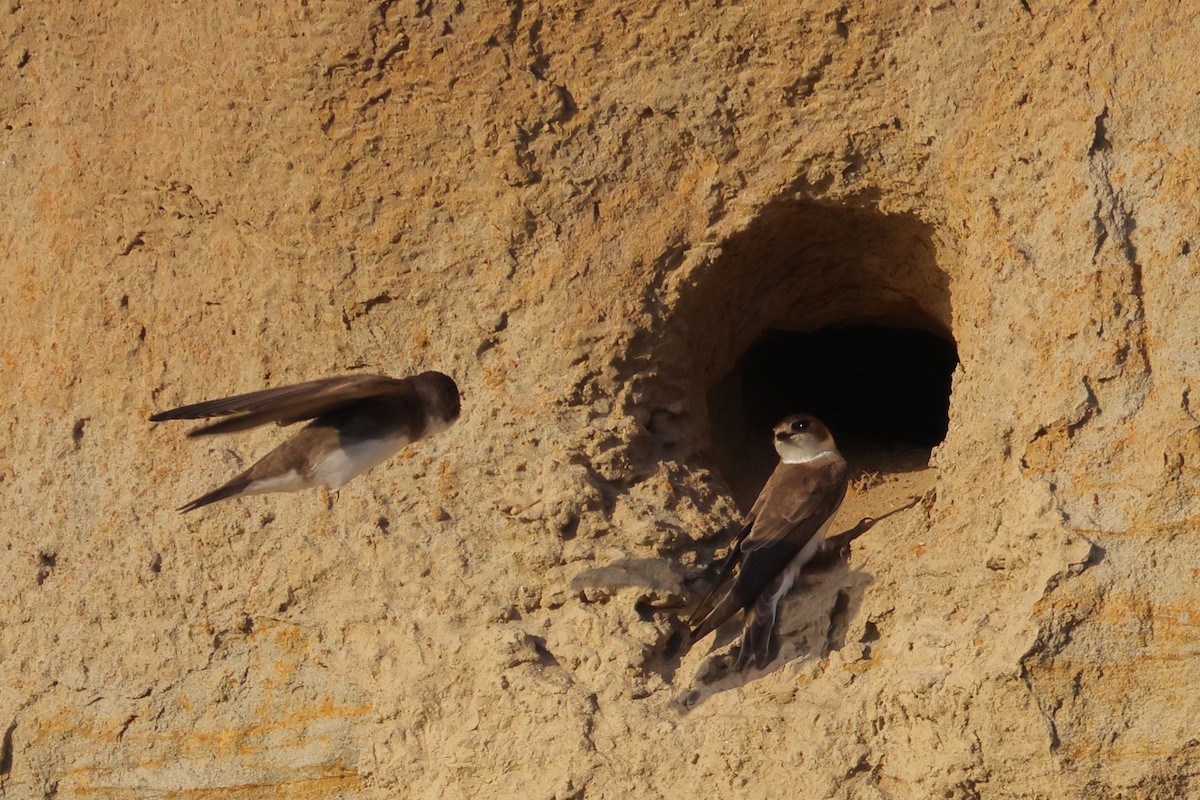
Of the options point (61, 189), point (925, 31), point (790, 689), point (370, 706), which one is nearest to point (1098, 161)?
point (925, 31)

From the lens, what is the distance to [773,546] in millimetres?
3574

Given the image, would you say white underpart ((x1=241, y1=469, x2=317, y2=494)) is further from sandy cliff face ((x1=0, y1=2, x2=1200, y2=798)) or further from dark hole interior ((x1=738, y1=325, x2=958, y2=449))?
dark hole interior ((x1=738, y1=325, x2=958, y2=449))

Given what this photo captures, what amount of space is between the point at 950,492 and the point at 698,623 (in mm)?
590

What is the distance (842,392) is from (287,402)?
97.3 inches

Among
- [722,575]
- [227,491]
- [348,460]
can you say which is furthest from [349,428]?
[722,575]

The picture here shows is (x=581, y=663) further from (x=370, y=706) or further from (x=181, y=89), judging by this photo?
(x=181, y=89)

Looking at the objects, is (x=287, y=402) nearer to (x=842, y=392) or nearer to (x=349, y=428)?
(x=349, y=428)

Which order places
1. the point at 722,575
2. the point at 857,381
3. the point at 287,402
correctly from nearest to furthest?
the point at 287,402
the point at 722,575
the point at 857,381

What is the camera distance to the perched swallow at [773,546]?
344cm

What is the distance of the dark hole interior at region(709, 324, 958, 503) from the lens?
4.64 m

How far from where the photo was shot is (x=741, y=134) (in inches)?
147

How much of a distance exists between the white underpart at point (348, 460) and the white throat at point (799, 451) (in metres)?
1.09

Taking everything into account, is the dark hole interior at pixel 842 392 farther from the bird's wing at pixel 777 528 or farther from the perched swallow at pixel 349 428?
the perched swallow at pixel 349 428

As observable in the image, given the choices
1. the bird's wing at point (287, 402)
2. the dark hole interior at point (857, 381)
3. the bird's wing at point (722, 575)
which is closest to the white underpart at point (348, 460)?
the bird's wing at point (287, 402)
